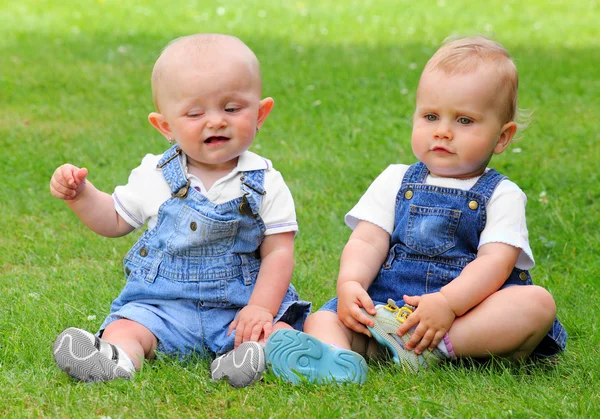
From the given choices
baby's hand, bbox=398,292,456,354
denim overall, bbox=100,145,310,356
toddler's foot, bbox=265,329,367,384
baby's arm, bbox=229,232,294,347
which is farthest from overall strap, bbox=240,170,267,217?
baby's hand, bbox=398,292,456,354

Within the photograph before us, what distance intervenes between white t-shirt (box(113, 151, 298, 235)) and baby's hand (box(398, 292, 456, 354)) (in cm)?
56

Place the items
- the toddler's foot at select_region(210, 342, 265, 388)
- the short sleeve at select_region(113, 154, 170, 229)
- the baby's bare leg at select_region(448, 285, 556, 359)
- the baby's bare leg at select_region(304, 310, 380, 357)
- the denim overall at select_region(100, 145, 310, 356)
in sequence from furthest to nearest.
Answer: the short sleeve at select_region(113, 154, 170, 229)
the denim overall at select_region(100, 145, 310, 356)
the baby's bare leg at select_region(304, 310, 380, 357)
the baby's bare leg at select_region(448, 285, 556, 359)
the toddler's foot at select_region(210, 342, 265, 388)

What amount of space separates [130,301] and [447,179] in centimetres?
121

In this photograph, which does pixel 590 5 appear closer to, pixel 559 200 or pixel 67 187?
pixel 559 200

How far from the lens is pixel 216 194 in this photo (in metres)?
3.12

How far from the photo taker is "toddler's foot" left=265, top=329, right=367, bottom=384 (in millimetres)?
2740

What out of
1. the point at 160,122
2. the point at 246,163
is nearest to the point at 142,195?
the point at 160,122

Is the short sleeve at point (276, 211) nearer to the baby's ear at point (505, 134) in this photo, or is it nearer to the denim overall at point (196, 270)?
the denim overall at point (196, 270)

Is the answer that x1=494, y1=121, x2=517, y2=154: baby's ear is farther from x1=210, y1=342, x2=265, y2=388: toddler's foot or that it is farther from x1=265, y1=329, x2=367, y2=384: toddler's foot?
x1=210, y1=342, x2=265, y2=388: toddler's foot

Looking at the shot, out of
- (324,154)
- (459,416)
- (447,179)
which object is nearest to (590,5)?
(324,154)

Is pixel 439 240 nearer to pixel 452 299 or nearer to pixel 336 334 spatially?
A: pixel 452 299

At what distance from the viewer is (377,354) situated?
3.11 m

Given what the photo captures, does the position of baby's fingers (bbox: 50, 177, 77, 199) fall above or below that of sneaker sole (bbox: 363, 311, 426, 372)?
above

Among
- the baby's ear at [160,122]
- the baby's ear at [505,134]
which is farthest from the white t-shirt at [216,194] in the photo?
the baby's ear at [505,134]
